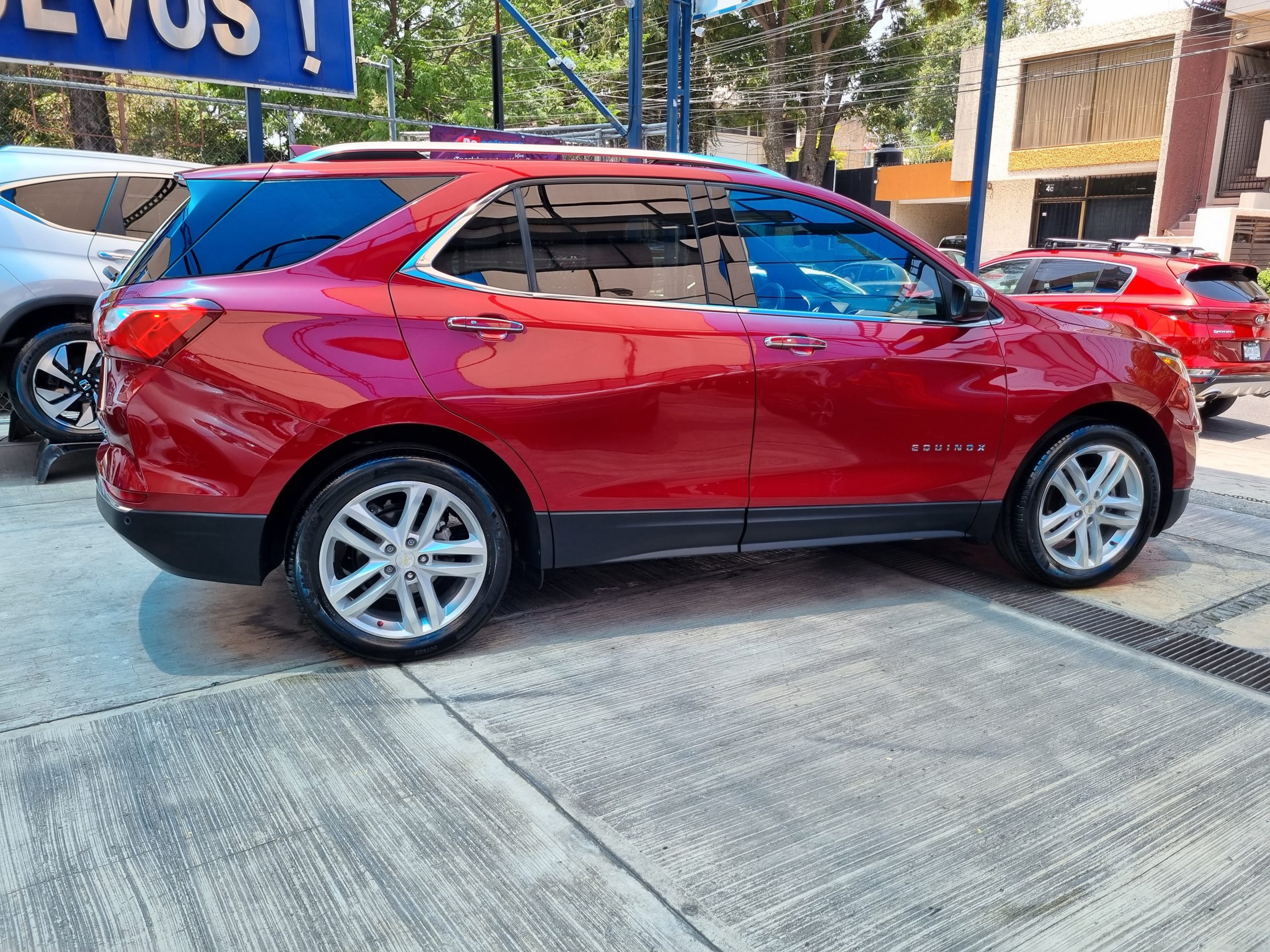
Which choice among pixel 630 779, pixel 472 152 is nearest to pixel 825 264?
pixel 472 152

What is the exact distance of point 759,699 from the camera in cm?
340

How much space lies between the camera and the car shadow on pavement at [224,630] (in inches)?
142

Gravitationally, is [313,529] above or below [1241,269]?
below

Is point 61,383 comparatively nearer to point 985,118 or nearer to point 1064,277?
point 985,118

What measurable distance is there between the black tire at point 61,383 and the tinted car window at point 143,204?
2.64ft

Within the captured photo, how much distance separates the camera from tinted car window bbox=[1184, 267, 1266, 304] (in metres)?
9.00

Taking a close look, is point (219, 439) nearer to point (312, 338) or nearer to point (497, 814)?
point (312, 338)

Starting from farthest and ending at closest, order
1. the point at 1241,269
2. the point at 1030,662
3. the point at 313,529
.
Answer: the point at 1241,269, the point at 1030,662, the point at 313,529

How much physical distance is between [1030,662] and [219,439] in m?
2.99

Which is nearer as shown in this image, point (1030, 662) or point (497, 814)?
point (497, 814)

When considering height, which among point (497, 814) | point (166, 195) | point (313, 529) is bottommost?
point (497, 814)

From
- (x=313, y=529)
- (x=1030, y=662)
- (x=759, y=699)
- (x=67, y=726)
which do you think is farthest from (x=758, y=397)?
(x=67, y=726)

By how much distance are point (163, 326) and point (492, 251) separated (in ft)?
3.67

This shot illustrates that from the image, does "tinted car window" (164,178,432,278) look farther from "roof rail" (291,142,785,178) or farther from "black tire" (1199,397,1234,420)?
"black tire" (1199,397,1234,420)
